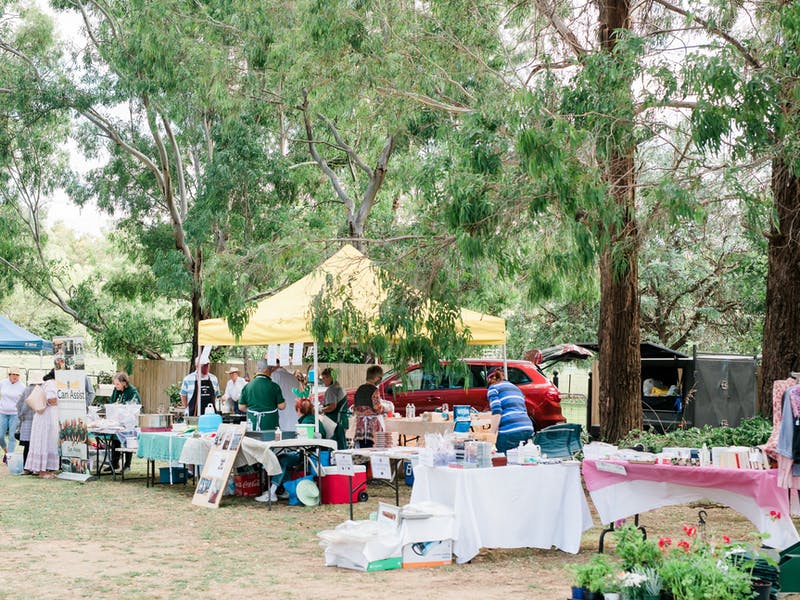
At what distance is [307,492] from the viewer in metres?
11.8

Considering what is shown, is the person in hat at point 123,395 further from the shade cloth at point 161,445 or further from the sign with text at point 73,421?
the shade cloth at point 161,445

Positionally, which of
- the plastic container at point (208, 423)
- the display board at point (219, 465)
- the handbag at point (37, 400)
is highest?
the handbag at point (37, 400)

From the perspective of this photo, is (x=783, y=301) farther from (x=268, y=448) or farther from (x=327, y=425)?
(x=268, y=448)

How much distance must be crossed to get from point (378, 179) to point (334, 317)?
419 inches

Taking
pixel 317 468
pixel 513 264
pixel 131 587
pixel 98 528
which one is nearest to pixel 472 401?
pixel 317 468

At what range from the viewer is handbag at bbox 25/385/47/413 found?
14.9 metres

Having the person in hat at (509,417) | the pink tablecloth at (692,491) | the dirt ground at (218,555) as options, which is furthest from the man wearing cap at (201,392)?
the pink tablecloth at (692,491)

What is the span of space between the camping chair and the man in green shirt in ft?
13.1

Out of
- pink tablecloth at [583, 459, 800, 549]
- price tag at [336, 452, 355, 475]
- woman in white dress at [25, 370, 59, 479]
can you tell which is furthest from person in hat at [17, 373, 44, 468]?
pink tablecloth at [583, 459, 800, 549]

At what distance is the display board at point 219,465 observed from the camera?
38.0 ft

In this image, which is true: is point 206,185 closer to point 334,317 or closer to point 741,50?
point 334,317

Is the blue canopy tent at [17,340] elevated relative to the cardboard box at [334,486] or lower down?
elevated

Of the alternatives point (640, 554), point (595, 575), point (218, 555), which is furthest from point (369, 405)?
point (595, 575)

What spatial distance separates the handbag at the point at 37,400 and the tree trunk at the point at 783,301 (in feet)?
32.5
